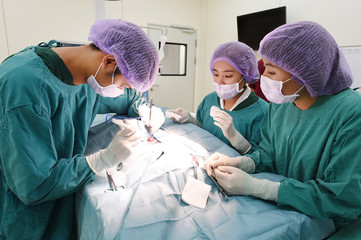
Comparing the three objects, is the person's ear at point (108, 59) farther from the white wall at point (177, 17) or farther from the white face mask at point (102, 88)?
the white wall at point (177, 17)

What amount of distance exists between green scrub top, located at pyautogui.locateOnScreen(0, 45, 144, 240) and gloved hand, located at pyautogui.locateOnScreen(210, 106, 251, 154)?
0.93 metres

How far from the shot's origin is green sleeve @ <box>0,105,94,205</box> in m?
0.91

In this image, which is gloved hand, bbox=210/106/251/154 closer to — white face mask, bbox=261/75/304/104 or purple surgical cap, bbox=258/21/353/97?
white face mask, bbox=261/75/304/104

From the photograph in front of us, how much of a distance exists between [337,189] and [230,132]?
795 millimetres

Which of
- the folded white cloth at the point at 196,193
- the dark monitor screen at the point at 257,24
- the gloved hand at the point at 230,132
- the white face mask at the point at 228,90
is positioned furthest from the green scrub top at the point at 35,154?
the dark monitor screen at the point at 257,24

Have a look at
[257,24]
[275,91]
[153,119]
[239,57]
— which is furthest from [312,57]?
[257,24]

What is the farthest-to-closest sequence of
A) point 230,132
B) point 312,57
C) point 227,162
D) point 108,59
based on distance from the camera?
point 230,132
point 227,162
point 108,59
point 312,57

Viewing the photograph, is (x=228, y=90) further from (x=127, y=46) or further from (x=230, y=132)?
(x=127, y=46)

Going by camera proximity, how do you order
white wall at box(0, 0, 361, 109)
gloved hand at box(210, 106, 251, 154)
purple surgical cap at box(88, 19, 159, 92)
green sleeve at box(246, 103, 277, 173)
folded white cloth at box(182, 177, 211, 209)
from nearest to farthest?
1. folded white cloth at box(182, 177, 211, 209)
2. purple surgical cap at box(88, 19, 159, 92)
3. green sleeve at box(246, 103, 277, 173)
4. gloved hand at box(210, 106, 251, 154)
5. white wall at box(0, 0, 361, 109)

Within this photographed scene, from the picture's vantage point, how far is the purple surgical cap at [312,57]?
104 centimetres

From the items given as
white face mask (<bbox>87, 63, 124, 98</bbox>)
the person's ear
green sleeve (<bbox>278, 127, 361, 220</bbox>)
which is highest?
the person's ear

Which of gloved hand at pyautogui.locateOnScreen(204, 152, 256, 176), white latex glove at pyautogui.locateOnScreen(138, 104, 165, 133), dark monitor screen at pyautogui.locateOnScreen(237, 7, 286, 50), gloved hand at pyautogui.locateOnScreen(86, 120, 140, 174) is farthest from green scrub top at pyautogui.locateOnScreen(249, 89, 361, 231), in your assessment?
dark monitor screen at pyautogui.locateOnScreen(237, 7, 286, 50)

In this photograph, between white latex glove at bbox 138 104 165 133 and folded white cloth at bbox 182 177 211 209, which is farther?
white latex glove at bbox 138 104 165 133

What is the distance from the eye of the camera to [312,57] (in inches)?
41.3
